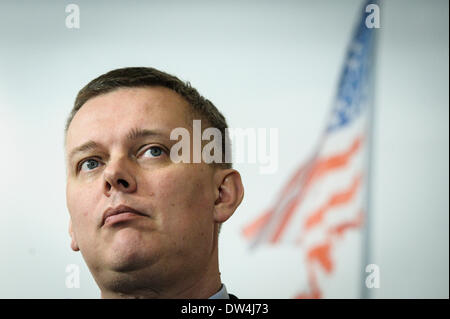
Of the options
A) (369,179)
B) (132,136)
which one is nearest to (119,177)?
(132,136)

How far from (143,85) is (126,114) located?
14cm

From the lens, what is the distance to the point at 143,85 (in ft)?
5.24

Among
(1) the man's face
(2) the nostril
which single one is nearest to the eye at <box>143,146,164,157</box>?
(1) the man's face

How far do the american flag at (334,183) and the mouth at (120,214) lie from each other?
1.75 m

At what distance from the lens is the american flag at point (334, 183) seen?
3.13 metres

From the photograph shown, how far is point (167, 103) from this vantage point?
1562 millimetres

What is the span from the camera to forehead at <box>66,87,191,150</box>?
1.48 metres

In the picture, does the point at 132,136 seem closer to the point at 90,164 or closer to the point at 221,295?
the point at 90,164

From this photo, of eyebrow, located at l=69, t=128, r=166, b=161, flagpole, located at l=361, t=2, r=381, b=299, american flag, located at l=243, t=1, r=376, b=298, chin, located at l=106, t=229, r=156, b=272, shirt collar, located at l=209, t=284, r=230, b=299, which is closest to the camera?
chin, located at l=106, t=229, r=156, b=272

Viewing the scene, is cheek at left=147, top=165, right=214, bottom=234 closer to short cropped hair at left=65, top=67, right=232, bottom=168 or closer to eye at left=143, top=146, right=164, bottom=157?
eye at left=143, top=146, right=164, bottom=157

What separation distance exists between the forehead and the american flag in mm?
1617

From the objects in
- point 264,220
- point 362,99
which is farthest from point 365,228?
point 362,99

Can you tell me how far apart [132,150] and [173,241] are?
278 millimetres
